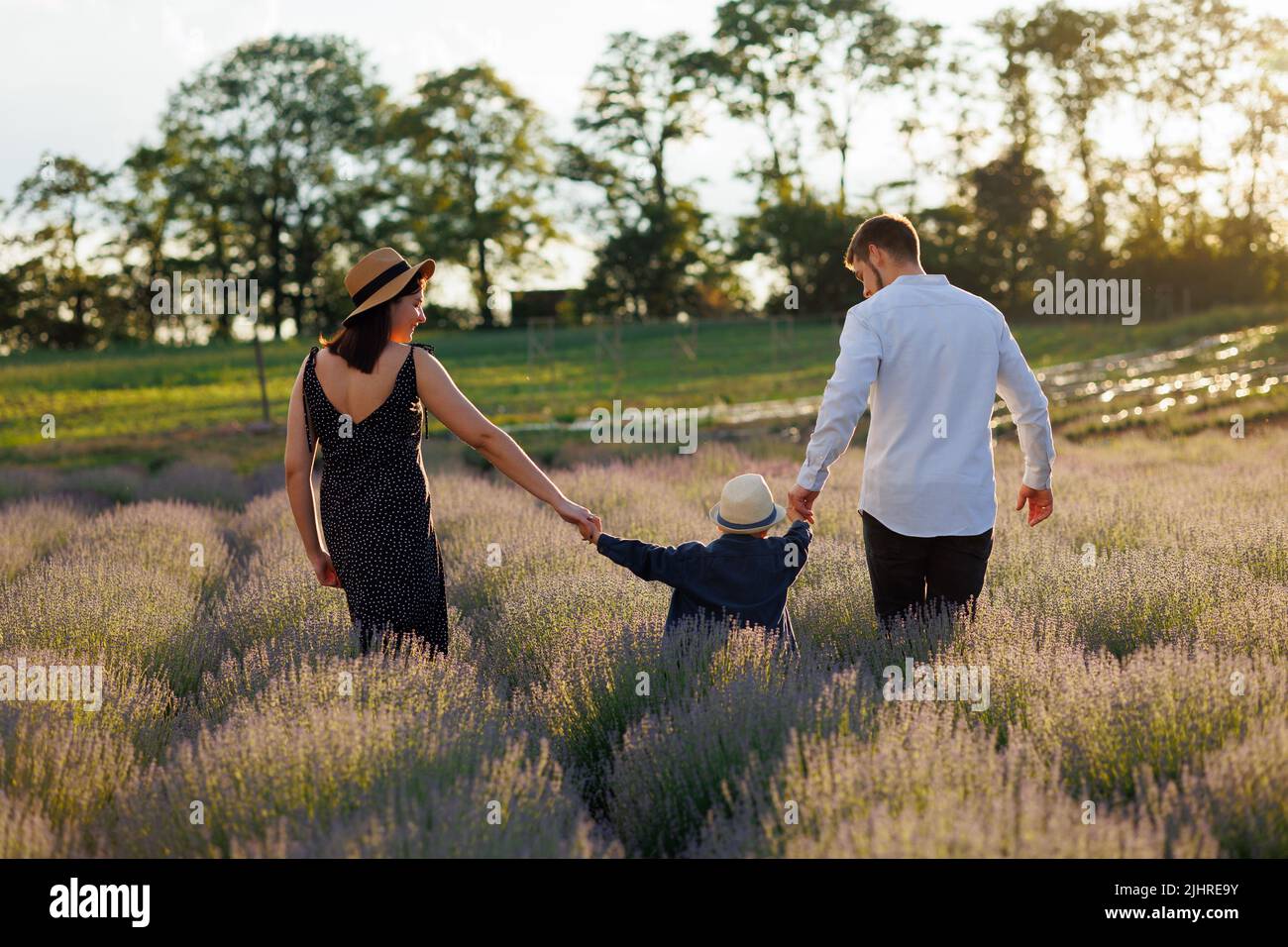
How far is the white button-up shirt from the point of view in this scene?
→ 4133mm

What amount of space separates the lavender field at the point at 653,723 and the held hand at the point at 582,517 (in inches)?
18.9

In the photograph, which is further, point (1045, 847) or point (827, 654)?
point (827, 654)

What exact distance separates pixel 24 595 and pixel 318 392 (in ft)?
8.67

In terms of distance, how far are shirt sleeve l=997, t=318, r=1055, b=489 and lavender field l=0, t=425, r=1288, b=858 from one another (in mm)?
557

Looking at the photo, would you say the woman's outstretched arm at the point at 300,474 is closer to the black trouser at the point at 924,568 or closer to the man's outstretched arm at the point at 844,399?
the man's outstretched arm at the point at 844,399

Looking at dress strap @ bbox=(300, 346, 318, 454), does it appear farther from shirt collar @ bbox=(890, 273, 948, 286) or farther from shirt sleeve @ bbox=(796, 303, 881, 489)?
shirt collar @ bbox=(890, 273, 948, 286)

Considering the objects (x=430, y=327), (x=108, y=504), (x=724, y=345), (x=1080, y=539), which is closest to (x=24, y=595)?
(x=1080, y=539)

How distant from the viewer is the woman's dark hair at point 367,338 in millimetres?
3766

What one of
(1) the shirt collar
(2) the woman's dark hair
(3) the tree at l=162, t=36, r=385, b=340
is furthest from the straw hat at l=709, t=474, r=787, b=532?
(3) the tree at l=162, t=36, r=385, b=340

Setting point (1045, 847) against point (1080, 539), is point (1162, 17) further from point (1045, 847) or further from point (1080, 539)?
point (1045, 847)

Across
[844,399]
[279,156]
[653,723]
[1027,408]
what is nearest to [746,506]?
[844,399]

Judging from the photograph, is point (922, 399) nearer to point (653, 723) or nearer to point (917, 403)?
point (917, 403)

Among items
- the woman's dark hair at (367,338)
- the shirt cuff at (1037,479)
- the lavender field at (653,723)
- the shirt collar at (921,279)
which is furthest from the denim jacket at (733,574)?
the woman's dark hair at (367,338)

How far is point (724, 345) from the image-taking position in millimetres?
39750
